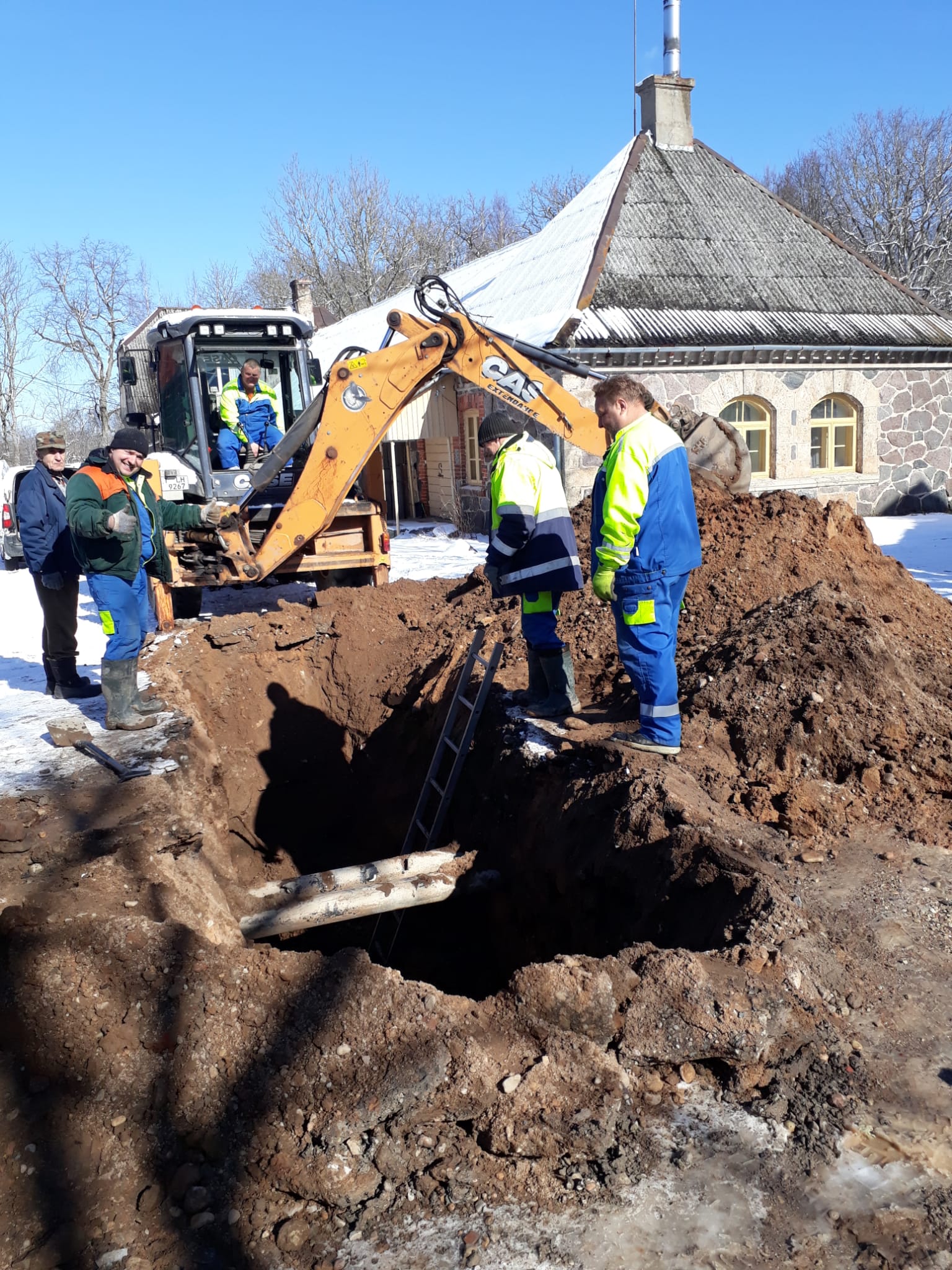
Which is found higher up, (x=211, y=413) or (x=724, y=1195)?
(x=211, y=413)

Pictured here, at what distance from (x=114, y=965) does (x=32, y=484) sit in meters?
5.05

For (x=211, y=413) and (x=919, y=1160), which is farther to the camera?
(x=211, y=413)

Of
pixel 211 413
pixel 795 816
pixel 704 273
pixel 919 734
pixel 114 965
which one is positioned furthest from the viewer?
pixel 704 273

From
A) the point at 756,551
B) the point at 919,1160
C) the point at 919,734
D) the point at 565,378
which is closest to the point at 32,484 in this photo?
the point at 756,551

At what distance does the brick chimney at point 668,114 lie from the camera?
16.4 metres

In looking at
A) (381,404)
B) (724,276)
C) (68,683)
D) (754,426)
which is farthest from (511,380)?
(724,276)

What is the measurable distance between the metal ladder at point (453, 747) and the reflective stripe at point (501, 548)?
0.60 m

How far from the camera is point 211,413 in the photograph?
950 centimetres

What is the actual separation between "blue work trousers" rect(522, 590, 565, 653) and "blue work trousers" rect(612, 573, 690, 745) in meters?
0.79

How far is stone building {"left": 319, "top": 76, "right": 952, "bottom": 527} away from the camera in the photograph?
14.0 meters

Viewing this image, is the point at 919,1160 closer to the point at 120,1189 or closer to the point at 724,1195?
the point at 724,1195

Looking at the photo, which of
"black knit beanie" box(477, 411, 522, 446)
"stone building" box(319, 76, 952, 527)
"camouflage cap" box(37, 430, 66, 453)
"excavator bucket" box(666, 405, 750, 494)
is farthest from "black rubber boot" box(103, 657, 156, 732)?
"stone building" box(319, 76, 952, 527)

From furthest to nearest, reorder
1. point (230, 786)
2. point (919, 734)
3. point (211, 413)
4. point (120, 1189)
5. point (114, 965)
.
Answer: point (211, 413), point (230, 786), point (919, 734), point (114, 965), point (120, 1189)

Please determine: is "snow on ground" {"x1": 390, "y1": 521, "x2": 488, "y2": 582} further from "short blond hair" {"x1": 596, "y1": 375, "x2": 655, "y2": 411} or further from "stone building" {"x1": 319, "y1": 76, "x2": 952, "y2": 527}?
"short blond hair" {"x1": 596, "y1": 375, "x2": 655, "y2": 411}
